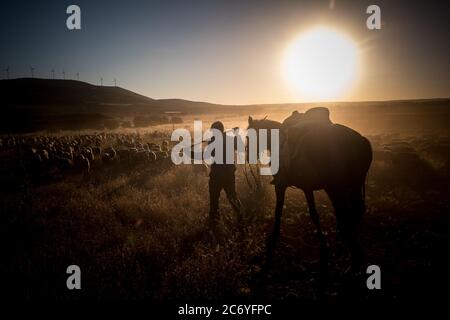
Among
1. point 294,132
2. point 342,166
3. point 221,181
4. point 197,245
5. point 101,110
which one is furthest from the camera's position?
point 101,110

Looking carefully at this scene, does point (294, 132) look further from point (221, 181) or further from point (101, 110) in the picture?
point (101, 110)

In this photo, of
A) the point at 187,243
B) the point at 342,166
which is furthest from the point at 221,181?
the point at 342,166

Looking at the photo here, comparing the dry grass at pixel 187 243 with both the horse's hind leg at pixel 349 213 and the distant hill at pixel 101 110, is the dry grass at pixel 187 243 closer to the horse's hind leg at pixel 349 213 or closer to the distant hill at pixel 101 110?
the horse's hind leg at pixel 349 213

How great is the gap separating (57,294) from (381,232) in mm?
7371

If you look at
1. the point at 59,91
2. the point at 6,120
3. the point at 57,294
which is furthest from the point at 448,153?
the point at 59,91

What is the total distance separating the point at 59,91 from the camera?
128 m

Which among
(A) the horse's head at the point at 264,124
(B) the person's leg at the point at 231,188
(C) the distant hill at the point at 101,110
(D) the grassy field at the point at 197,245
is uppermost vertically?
(C) the distant hill at the point at 101,110

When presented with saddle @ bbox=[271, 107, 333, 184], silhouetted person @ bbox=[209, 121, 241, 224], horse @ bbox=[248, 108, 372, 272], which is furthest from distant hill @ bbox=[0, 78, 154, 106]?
horse @ bbox=[248, 108, 372, 272]

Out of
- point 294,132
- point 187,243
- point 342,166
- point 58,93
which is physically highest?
point 58,93

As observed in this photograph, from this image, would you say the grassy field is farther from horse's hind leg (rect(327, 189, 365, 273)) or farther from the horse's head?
the horse's head

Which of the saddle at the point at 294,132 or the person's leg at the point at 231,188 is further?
the person's leg at the point at 231,188

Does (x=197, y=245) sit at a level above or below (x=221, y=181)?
below

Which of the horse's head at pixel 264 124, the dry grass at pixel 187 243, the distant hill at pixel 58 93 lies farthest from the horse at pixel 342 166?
the distant hill at pixel 58 93
